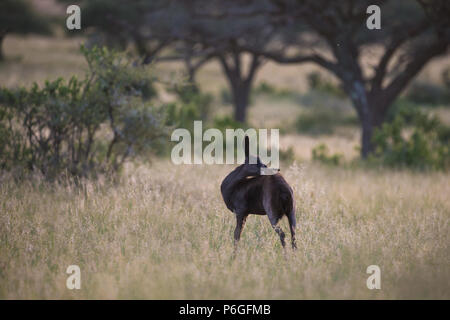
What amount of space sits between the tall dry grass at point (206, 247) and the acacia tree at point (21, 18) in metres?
22.7

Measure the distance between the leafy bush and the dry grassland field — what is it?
29.2 inches

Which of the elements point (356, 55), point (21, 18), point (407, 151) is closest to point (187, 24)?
point (356, 55)

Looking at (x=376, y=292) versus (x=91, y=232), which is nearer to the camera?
(x=376, y=292)

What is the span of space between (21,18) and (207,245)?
27.8 metres

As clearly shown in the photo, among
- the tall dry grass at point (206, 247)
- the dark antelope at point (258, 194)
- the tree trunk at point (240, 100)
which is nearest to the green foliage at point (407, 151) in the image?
the tall dry grass at point (206, 247)

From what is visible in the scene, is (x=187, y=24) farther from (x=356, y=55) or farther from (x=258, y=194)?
(x=258, y=194)

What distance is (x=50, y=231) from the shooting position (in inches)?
243

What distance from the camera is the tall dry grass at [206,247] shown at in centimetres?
457

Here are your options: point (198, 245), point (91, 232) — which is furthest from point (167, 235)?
point (91, 232)

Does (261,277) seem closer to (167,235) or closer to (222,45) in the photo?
(167,235)

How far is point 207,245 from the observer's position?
5.26 meters

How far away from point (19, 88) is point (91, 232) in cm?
436

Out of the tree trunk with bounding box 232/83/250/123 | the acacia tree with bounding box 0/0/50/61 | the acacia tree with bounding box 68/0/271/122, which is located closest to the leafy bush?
the acacia tree with bounding box 68/0/271/122
